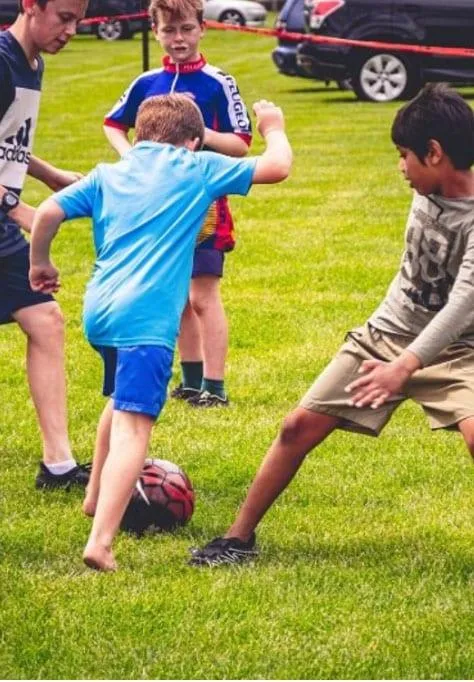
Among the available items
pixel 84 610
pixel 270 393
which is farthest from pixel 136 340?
pixel 270 393

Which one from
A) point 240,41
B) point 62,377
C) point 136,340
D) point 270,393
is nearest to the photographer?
point 136,340

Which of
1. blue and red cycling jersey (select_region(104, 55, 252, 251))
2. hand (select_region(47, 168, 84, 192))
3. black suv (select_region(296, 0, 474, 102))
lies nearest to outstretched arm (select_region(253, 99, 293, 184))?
hand (select_region(47, 168, 84, 192))

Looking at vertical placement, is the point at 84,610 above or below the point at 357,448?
above

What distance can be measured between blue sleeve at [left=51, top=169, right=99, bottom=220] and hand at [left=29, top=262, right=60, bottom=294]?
0.22 metres

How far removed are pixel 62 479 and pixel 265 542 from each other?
1.11 meters

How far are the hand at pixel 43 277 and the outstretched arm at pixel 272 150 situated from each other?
0.73 m

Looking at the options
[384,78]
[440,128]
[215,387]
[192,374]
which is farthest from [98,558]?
[384,78]

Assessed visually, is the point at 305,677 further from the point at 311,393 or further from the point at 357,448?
the point at 357,448

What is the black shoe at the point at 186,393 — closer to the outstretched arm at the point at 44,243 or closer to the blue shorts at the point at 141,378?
the outstretched arm at the point at 44,243

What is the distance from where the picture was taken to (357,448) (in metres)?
7.44

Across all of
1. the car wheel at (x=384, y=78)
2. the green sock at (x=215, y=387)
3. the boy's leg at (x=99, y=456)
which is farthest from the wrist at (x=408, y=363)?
the car wheel at (x=384, y=78)

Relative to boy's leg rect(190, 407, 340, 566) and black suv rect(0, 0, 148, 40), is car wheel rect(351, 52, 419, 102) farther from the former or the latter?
boy's leg rect(190, 407, 340, 566)

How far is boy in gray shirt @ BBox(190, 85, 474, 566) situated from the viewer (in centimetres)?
531

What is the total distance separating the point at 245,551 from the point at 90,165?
1204 centimetres
